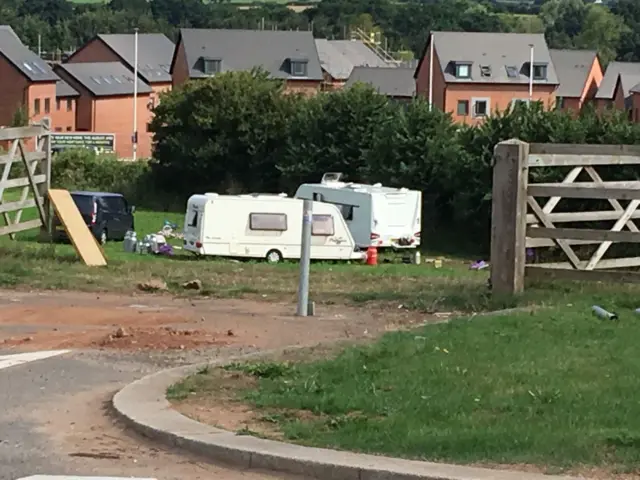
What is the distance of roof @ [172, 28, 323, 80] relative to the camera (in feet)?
318

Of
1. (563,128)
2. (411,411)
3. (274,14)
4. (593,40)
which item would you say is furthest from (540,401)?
(274,14)

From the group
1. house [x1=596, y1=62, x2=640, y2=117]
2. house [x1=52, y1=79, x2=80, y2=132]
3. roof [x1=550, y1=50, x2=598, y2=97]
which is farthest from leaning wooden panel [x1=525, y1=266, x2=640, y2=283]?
roof [x1=550, y1=50, x2=598, y2=97]

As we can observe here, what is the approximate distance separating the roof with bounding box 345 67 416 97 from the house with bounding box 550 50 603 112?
40.1 feet

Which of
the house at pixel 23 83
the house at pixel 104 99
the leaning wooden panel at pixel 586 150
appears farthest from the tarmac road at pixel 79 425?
the house at pixel 104 99

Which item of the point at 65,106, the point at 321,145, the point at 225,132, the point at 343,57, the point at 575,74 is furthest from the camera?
the point at 343,57

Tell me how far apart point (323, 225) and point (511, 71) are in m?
56.0

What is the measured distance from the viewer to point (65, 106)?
97375 mm

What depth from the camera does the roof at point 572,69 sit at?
99.2 meters

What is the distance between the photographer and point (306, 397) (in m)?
8.47

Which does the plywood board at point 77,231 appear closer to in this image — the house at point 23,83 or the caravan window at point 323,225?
the caravan window at point 323,225

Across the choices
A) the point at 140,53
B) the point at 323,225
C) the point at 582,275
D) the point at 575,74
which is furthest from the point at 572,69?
the point at 582,275

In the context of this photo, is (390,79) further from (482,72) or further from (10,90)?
(10,90)

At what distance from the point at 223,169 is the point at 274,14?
13357 centimetres

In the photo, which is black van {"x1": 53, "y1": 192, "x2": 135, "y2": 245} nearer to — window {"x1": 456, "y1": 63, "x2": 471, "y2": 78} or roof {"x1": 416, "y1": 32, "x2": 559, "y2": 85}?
roof {"x1": 416, "y1": 32, "x2": 559, "y2": 85}
